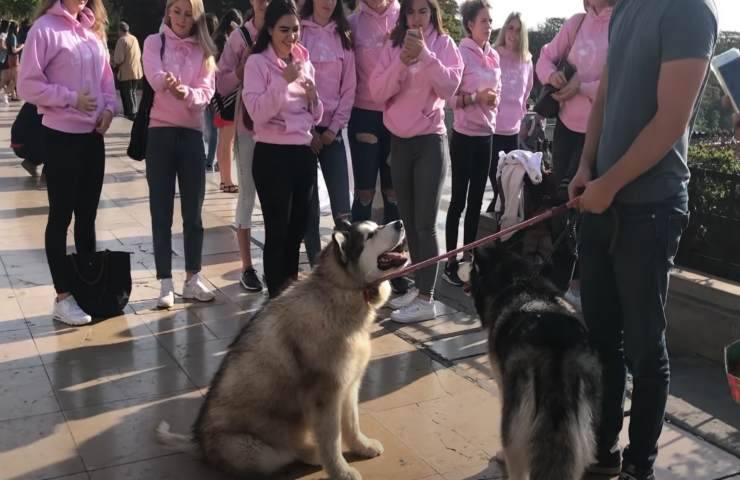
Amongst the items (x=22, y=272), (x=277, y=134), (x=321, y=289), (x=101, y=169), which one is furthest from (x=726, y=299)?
(x=22, y=272)

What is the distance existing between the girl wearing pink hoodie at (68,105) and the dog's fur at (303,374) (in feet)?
8.15

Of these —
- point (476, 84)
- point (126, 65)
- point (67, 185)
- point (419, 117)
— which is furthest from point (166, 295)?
point (126, 65)

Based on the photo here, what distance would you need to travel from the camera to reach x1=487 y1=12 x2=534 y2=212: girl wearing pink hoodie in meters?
7.37

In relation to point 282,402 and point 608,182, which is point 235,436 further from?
point 608,182

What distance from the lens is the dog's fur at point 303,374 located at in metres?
3.45

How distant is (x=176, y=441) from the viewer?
3729 millimetres

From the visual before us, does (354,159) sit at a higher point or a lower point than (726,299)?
higher

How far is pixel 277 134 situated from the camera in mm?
5340

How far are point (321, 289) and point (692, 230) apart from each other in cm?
336

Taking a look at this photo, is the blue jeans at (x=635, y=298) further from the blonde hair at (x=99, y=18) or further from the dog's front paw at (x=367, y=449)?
the blonde hair at (x=99, y=18)

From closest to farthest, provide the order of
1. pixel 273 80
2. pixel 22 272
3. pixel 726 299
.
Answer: pixel 726 299
pixel 273 80
pixel 22 272

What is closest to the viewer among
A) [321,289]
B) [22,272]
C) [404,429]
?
[321,289]

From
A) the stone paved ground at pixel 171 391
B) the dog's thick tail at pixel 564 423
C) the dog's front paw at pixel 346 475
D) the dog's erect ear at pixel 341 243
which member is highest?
the dog's erect ear at pixel 341 243

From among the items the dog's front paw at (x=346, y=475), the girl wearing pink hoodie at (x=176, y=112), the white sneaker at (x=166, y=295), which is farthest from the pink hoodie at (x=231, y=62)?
the dog's front paw at (x=346, y=475)
